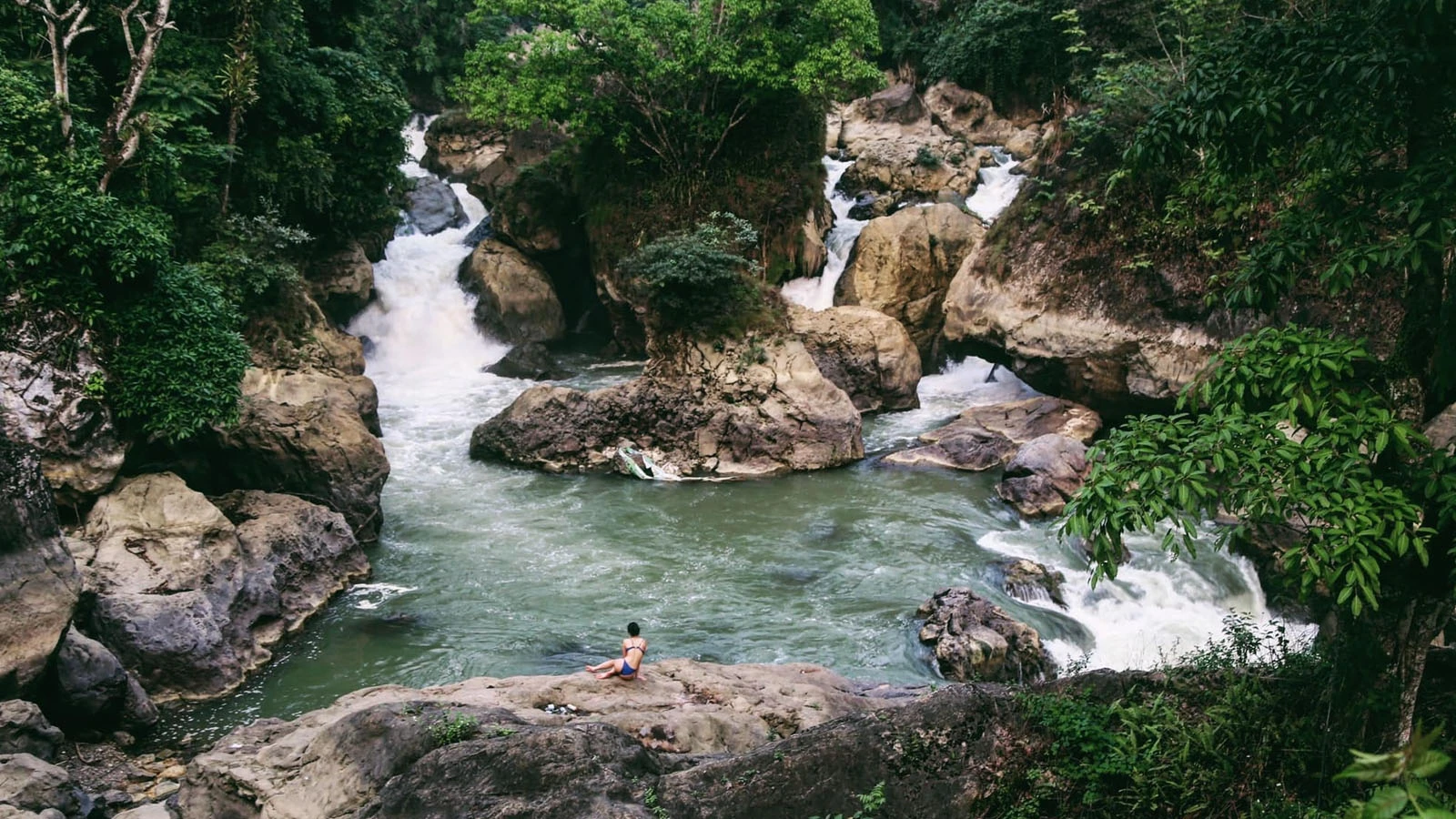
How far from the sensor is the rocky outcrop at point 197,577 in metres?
9.70

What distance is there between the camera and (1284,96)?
504 centimetres

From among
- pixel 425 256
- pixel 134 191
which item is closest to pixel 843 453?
pixel 134 191

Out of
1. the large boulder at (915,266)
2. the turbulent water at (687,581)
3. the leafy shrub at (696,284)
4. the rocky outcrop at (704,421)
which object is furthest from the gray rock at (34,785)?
the large boulder at (915,266)

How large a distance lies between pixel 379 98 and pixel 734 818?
20378mm

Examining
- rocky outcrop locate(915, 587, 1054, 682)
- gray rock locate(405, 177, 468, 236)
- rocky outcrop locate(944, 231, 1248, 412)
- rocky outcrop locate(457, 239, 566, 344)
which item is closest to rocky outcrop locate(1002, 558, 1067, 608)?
rocky outcrop locate(915, 587, 1054, 682)

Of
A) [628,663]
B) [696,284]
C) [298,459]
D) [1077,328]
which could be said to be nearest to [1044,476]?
[1077,328]

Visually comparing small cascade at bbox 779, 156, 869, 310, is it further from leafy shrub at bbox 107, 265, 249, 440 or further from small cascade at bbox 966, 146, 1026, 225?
leafy shrub at bbox 107, 265, 249, 440

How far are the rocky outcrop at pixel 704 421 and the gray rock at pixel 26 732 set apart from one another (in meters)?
10.5

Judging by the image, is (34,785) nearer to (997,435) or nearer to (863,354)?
(997,435)

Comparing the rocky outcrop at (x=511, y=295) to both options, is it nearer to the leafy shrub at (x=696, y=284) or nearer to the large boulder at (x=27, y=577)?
the leafy shrub at (x=696, y=284)

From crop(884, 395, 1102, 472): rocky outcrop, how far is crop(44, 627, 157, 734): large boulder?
504 inches

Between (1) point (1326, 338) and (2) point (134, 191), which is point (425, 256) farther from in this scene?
(1) point (1326, 338)

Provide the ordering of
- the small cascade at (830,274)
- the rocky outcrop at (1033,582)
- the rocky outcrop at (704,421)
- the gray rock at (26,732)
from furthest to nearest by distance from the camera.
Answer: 1. the small cascade at (830,274)
2. the rocky outcrop at (704,421)
3. the rocky outcrop at (1033,582)
4. the gray rock at (26,732)

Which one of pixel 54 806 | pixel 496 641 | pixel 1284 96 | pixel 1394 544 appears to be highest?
pixel 1284 96
